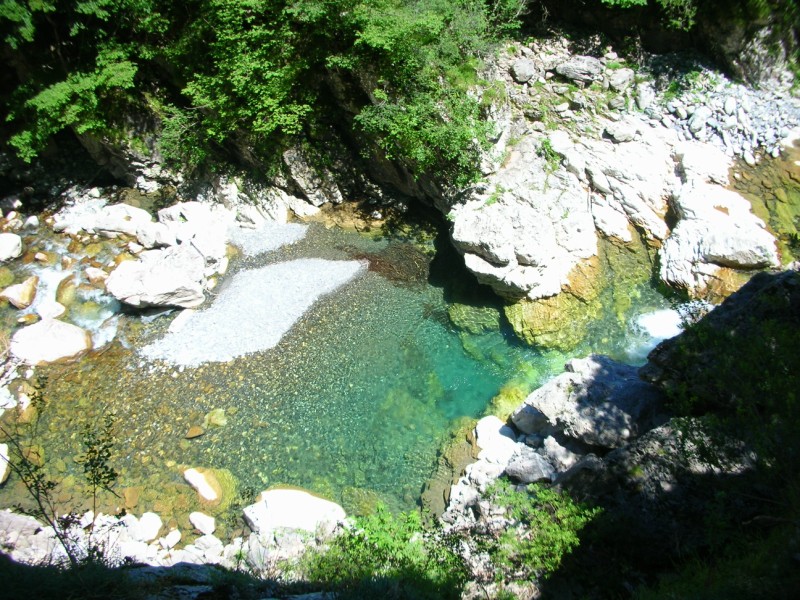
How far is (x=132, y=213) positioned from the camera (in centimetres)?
1656

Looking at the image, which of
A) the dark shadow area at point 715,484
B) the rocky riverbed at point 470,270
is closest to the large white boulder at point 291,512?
the rocky riverbed at point 470,270

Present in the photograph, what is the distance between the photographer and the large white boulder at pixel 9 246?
15195 millimetres

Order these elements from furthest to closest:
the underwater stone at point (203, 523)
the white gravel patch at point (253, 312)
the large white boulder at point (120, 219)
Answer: the large white boulder at point (120, 219) → the white gravel patch at point (253, 312) → the underwater stone at point (203, 523)

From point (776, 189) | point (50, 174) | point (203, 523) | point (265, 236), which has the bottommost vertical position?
point (203, 523)

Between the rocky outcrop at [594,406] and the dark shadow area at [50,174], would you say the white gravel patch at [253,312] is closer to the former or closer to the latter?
the rocky outcrop at [594,406]

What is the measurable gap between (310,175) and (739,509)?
14623 mm

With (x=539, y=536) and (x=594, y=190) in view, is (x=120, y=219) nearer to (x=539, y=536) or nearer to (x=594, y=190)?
(x=594, y=190)

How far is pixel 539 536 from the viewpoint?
7699 mm

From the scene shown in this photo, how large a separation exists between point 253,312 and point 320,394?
3.55 m

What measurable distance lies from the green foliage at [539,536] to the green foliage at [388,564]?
0.71 metres

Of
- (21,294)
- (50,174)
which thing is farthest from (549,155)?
(50,174)

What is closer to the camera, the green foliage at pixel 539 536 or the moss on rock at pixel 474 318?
the green foliage at pixel 539 536

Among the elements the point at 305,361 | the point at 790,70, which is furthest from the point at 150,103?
the point at 790,70

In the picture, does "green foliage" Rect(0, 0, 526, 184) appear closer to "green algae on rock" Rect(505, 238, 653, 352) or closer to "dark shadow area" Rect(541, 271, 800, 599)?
"green algae on rock" Rect(505, 238, 653, 352)
